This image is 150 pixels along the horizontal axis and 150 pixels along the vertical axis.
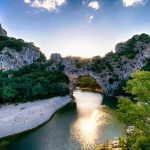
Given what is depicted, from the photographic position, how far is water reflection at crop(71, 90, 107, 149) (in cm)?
6159

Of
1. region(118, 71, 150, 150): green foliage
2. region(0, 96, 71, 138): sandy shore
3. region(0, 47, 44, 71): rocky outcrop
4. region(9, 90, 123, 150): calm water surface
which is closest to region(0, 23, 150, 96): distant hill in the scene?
region(0, 47, 44, 71): rocky outcrop

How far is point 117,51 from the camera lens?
154625mm

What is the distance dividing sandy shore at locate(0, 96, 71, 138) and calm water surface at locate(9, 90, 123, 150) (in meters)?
2.67

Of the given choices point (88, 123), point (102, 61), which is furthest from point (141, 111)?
point (102, 61)

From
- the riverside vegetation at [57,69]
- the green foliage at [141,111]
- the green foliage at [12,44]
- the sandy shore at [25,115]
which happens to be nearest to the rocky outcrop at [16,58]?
the riverside vegetation at [57,69]

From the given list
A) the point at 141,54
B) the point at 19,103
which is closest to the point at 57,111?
the point at 19,103

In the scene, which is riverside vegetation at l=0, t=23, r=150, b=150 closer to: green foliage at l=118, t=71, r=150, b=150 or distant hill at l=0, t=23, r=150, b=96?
distant hill at l=0, t=23, r=150, b=96

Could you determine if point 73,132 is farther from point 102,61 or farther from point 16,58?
point 102,61

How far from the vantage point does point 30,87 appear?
106750mm

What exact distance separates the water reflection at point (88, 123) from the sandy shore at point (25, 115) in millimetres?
9130

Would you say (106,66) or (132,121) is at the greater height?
(106,66)

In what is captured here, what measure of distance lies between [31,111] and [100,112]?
23715 millimetres

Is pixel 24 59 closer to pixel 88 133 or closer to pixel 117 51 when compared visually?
pixel 117 51

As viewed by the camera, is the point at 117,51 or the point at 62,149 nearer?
the point at 62,149
